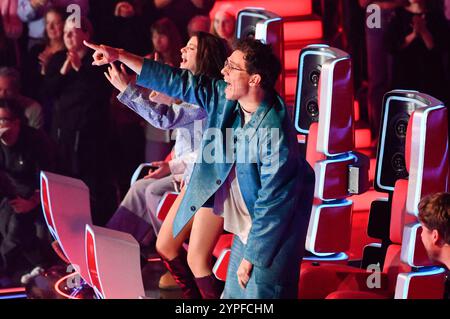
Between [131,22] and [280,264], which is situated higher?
[131,22]

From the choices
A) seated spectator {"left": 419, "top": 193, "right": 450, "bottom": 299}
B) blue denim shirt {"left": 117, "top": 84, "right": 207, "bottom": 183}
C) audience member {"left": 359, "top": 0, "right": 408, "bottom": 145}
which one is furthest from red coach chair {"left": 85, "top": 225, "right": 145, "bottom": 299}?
audience member {"left": 359, "top": 0, "right": 408, "bottom": 145}

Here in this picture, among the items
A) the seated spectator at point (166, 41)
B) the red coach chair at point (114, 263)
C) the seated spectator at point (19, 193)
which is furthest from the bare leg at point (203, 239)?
the seated spectator at point (166, 41)

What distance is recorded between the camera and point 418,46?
7.49m

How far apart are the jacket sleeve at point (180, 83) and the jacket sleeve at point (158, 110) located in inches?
10.4

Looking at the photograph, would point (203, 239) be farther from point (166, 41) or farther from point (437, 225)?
point (166, 41)

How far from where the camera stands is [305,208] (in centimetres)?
444

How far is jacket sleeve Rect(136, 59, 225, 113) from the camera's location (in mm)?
4680

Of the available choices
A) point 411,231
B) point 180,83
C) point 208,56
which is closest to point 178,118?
point 208,56

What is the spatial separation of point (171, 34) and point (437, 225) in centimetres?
307

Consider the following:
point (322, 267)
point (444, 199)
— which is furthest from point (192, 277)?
point (444, 199)

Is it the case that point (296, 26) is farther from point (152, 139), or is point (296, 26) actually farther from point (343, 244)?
point (343, 244)

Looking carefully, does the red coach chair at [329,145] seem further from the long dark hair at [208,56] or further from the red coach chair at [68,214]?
the red coach chair at [68,214]

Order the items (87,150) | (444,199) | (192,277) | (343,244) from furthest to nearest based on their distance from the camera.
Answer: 1. (87,150)
2. (343,244)
3. (192,277)
4. (444,199)
